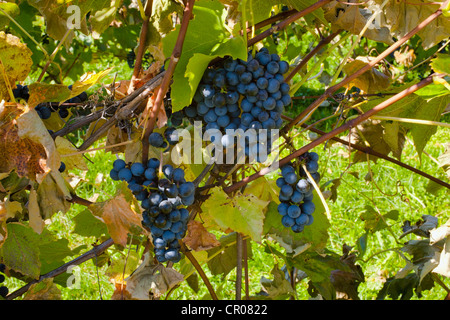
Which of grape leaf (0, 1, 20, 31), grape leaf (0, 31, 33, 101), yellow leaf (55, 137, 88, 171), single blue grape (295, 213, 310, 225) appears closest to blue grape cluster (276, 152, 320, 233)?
single blue grape (295, 213, 310, 225)

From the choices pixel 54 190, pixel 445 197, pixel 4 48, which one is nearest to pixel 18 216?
pixel 54 190

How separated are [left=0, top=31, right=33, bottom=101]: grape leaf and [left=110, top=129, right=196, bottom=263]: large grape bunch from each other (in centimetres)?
22

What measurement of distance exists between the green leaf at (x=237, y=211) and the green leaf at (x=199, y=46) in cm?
21

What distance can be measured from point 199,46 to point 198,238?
0.36 meters

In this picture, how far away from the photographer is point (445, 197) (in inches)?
103

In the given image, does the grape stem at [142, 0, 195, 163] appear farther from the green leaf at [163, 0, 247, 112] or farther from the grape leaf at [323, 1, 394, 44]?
the grape leaf at [323, 1, 394, 44]

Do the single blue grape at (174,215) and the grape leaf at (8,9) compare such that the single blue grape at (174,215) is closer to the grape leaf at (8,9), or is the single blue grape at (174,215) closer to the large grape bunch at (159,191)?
the large grape bunch at (159,191)

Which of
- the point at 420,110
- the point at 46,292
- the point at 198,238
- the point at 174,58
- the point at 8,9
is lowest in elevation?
the point at 46,292

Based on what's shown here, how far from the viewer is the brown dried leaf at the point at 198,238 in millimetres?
947

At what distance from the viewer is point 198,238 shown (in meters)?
0.96

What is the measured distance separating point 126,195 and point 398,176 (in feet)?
7.49

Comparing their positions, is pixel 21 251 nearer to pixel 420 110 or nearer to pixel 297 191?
pixel 297 191

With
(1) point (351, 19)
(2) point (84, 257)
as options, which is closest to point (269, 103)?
(1) point (351, 19)
